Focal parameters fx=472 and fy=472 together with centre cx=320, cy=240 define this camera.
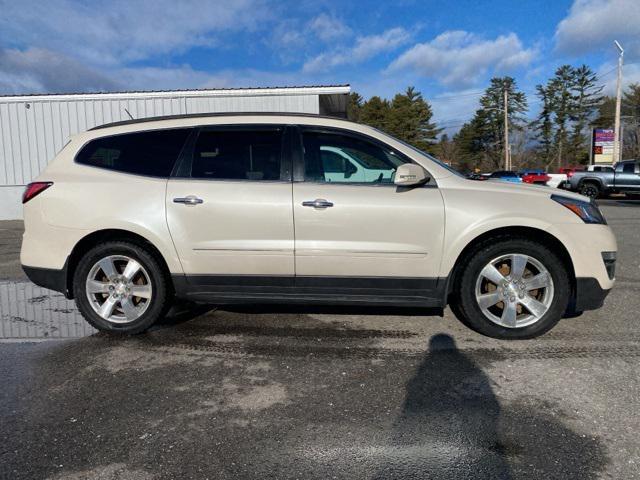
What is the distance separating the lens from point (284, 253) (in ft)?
12.5

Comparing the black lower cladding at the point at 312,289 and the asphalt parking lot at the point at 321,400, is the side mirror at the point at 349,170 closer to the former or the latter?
the black lower cladding at the point at 312,289

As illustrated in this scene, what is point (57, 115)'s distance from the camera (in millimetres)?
14727

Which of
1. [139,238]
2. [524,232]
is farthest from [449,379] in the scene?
[139,238]

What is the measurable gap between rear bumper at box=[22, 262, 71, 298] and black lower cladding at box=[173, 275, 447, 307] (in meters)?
0.97

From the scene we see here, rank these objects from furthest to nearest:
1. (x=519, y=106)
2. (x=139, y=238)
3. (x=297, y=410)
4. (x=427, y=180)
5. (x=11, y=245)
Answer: (x=519, y=106) → (x=11, y=245) → (x=139, y=238) → (x=427, y=180) → (x=297, y=410)

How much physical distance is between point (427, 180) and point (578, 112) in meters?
68.5

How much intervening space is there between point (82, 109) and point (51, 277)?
496 inches

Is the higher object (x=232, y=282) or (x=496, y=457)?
(x=232, y=282)

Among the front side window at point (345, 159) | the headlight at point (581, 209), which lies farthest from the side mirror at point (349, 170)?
the headlight at point (581, 209)

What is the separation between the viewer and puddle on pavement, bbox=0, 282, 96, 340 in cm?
430

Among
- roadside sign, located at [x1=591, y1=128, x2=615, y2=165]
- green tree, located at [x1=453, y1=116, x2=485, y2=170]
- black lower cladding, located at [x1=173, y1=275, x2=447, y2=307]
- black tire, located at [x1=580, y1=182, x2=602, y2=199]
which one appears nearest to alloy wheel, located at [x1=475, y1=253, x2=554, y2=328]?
black lower cladding, located at [x1=173, y1=275, x2=447, y2=307]

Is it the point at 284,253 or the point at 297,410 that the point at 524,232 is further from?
the point at 297,410

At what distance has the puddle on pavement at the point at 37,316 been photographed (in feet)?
14.1

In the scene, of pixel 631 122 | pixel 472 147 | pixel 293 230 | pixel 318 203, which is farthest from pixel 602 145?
pixel 472 147
